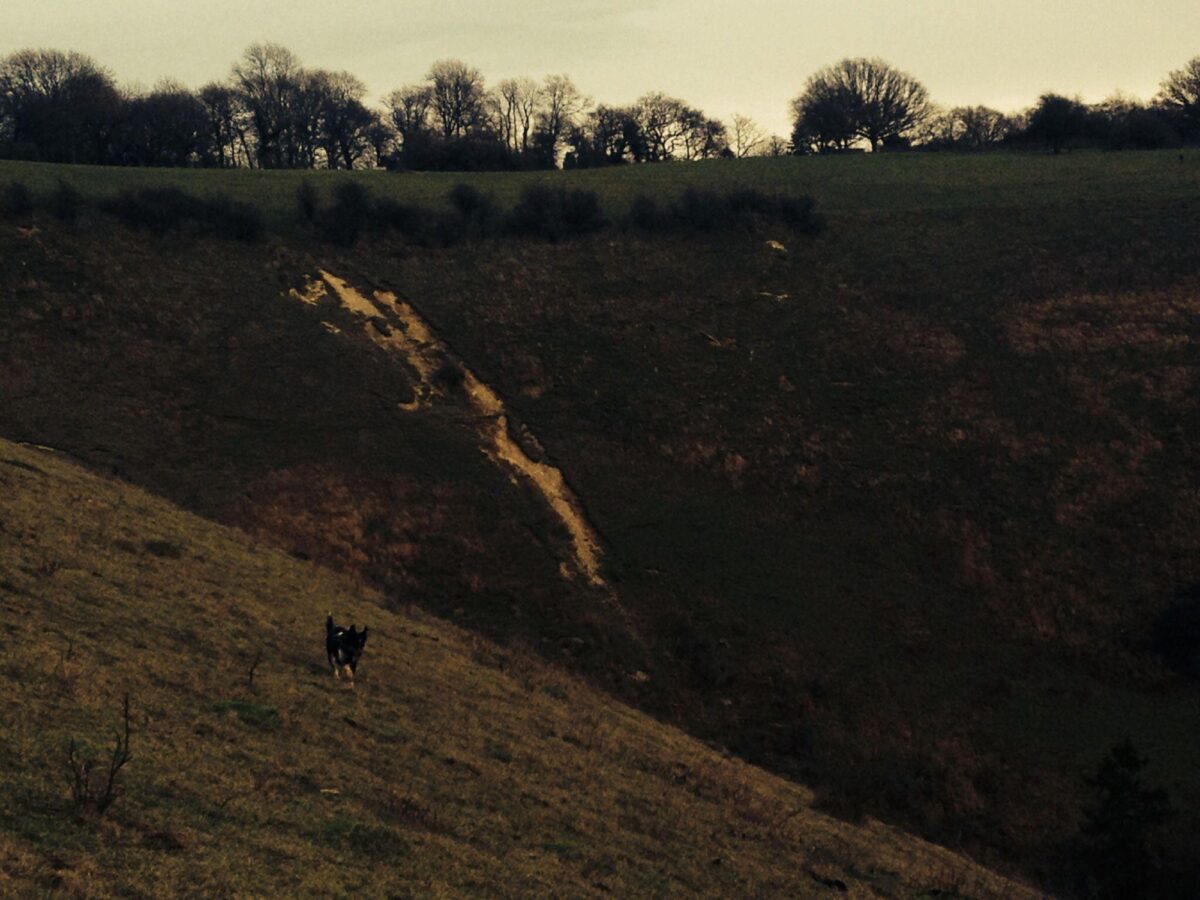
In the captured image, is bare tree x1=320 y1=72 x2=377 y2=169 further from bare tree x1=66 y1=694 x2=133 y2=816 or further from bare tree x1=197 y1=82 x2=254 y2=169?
bare tree x1=66 y1=694 x2=133 y2=816

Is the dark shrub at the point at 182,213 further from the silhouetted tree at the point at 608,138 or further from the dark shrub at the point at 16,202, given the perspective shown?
the silhouetted tree at the point at 608,138

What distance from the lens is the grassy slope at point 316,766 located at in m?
11.6

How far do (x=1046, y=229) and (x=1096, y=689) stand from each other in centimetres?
5099

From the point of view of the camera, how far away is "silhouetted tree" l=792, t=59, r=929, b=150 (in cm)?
13938

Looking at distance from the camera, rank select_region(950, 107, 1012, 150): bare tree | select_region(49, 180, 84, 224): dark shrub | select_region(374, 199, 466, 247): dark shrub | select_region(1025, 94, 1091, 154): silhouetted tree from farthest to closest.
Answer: select_region(950, 107, 1012, 150): bare tree → select_region(1025, 94, 1091, 154): silhouetted tree → select_region(374, 199, 466, 247): dark shrub → select_region(49, 180, 84, 224): dark shrub

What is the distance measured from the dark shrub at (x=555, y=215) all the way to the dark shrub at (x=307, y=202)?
14.6 m

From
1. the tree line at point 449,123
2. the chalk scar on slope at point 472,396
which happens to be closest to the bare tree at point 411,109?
the tree line at point 449,123

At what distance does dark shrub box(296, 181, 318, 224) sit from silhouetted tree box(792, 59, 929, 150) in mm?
79572

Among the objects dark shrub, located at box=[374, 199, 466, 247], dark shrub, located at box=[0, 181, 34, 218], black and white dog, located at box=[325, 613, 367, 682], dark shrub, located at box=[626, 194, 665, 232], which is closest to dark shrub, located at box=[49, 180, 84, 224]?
dark shrub, located at box=[0, 181, 34, 218]

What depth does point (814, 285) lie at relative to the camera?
73.6m

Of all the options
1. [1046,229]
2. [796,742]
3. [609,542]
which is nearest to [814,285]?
[1046,229]

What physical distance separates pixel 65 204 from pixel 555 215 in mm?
34241

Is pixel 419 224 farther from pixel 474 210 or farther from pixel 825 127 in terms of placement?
pixel 825 127

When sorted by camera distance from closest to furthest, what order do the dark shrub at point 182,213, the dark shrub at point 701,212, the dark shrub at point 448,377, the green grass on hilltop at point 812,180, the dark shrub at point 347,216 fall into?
the dark shrub at point 448,377 < the dark shrub at point 182,213 < the dark shrub at point 347,216 < the dark shrub at point 701,212 < the green grass on hilltop at point 812,180
